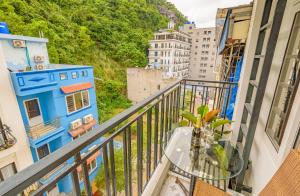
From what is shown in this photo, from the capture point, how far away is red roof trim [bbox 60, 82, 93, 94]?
4.17 metres

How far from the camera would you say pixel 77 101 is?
4.80m

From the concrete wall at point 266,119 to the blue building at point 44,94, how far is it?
3.80 meters

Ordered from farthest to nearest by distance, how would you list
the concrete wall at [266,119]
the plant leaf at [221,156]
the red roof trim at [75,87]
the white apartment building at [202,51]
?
the white apartment building at [202,51] → the red roof trim at [75,87] → the plant leaf at [221,156] → the concrete wall at [266,119]

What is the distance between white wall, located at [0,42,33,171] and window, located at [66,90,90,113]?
4.16ft

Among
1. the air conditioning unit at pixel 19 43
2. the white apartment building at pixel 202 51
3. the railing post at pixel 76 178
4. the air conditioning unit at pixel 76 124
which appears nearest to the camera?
the railing post at pixel 76 178

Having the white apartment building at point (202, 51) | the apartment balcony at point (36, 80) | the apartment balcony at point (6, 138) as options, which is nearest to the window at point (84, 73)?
the apartment balcony at point (36, 80)

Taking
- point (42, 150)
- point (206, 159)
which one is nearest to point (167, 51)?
point (42, 150)

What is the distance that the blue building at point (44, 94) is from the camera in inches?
138

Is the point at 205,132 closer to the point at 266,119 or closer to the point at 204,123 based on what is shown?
the point at 204,123

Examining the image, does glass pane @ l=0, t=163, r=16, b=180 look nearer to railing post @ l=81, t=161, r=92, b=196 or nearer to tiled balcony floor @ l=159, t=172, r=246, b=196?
tiled balcony floor @ l=159, t=172, r=246, b=196

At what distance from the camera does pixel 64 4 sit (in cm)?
1095

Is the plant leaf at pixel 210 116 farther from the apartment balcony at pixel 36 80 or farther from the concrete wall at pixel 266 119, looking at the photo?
the apartment balcony at pixel 36 80

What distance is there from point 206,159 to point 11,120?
4224mm

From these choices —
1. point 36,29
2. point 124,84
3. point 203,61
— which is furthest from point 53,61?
point 203,61
